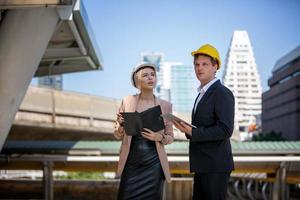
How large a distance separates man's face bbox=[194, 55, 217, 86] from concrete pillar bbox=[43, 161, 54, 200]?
836 cm

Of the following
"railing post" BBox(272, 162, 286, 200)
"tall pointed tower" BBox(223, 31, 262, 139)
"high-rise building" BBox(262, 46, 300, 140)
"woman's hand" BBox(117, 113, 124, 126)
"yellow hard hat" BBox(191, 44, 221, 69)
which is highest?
"tall pointed tower" BBox(223, 31, 262, 139)

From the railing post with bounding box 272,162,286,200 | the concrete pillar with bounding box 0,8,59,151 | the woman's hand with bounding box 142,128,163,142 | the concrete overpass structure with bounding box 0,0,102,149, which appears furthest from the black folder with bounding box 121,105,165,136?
the railing post with bounding box 272,162,286,200

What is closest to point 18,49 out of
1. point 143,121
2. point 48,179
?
point 48,179

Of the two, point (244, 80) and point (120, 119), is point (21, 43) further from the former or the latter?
point (244, 80)

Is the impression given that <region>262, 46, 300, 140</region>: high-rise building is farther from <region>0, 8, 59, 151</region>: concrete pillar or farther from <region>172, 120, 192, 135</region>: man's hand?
<region>172, 120, 192, 135</region>: man's hand

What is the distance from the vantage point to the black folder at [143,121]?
13.0 ft

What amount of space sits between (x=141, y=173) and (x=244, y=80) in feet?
510

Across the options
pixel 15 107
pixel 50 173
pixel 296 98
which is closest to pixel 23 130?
pixel 50 173

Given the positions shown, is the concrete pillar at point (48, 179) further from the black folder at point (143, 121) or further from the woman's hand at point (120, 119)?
the black folder at point (143, 121)

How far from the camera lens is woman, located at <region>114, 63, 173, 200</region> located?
3.99 meters

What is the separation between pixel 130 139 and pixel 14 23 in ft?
17.4

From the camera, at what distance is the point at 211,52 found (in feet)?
12.2

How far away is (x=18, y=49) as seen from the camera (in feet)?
28.2

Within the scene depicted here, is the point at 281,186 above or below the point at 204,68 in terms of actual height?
below
